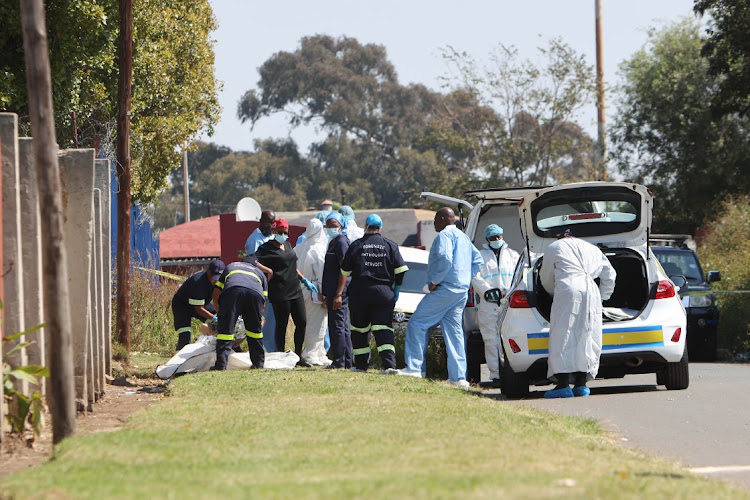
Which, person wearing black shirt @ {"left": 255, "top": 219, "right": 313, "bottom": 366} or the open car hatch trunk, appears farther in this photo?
person wearing black shirt @ {"left": 255, "top": 219, "right": 313, "bottom": 366}

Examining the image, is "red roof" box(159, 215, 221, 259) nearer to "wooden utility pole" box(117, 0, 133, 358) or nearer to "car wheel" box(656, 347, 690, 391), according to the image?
"wooden utility pole" box(117, 0, 133, 358)

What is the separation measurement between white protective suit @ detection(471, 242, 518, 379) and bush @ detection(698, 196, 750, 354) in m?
7.23

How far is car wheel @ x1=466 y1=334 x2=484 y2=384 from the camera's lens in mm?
15000

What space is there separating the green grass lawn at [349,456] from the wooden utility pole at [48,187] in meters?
0.59

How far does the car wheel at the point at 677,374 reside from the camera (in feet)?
42.0

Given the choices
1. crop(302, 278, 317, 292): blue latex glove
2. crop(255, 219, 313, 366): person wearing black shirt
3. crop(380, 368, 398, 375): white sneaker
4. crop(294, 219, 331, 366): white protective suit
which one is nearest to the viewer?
crop(380, 368, 398, 375): white sneaker

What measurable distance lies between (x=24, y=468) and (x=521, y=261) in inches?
273

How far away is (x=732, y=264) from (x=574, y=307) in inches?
619

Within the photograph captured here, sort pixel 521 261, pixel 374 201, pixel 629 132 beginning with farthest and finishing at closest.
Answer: pixel 374 201
pixel 629 132
pixel 521 261

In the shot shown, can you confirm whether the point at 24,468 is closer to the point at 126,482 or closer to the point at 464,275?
the point at 126,482

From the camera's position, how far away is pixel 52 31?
2108 cm

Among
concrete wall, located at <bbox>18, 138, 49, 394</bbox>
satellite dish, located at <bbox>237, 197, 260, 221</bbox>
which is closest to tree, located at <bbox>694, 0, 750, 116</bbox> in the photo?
satellite dish, located at <bbox>237, 197, 260, 221</bbox>

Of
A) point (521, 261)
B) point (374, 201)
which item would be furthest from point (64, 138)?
point (374, 201)

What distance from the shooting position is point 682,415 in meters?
10.8
